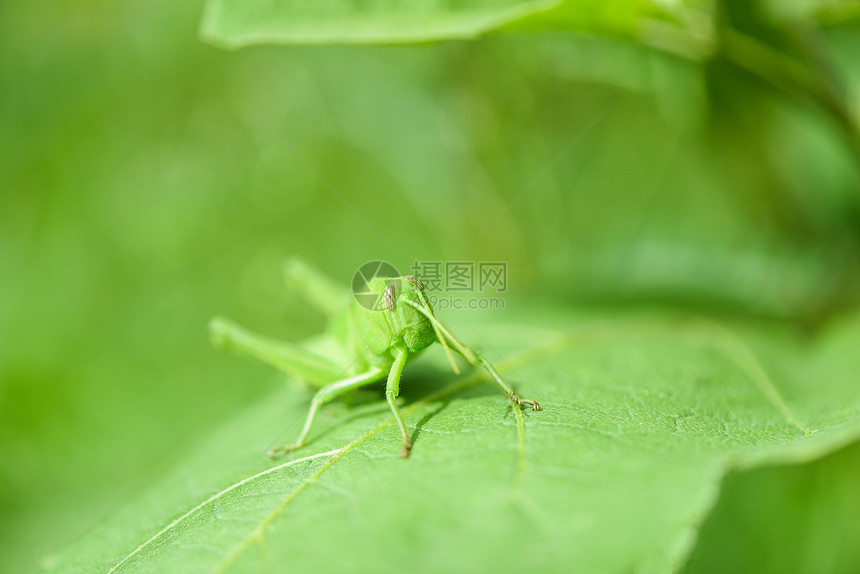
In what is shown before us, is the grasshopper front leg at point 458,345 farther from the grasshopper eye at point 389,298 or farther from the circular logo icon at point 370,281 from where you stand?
the circular logo icon at point 370,281

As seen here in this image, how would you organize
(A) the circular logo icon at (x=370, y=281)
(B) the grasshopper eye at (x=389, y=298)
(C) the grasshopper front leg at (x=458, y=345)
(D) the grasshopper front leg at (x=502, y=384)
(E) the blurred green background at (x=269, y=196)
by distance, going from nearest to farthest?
(D) the grasshopper front leg at (x=502, y=384) < (C) the grasshopper front leg at (x=458, y=345) < (B) the grasshopper eye at (x=389, y=298) < (A) the circular logo icon at (x=370, y=281) < (E) the blurred green background at (x=269, y=196)

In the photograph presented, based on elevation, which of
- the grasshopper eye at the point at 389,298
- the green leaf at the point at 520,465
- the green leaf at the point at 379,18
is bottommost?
Result: the green leaf at the point at 520,465

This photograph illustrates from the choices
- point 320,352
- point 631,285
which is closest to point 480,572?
point 320,352

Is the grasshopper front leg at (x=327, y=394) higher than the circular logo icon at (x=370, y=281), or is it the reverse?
the circular logo icon at (x=370, y=281)

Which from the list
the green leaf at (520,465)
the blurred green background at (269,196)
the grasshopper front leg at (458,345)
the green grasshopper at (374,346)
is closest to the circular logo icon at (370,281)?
the green grasshopper at (374,346)

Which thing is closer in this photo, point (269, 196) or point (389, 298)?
point (389, 298)

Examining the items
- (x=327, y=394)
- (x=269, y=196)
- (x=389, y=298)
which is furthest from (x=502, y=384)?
(x=269, y=196)

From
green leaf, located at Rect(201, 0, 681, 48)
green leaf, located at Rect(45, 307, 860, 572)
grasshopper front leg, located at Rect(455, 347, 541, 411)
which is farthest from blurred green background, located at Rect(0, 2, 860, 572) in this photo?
grasshopper front leg, located at Rect(455, 347, 541, 411)

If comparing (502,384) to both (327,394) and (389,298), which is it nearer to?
(389,298)
